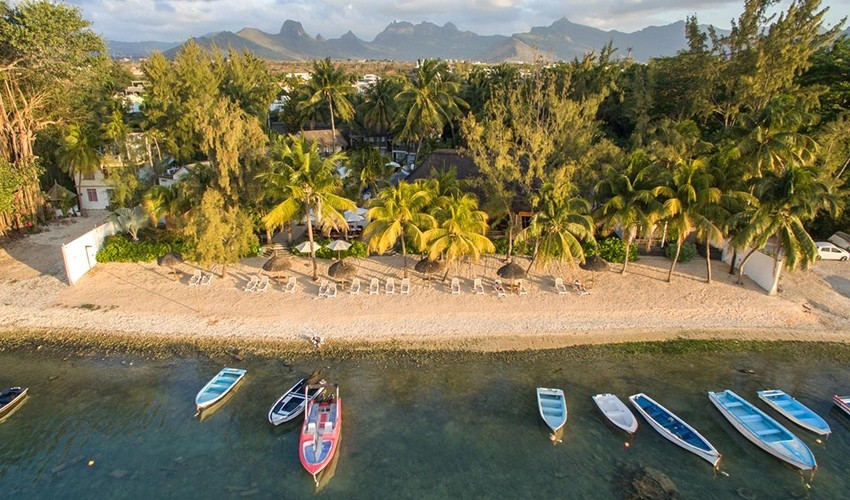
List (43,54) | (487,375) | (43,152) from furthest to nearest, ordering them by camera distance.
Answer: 1. (43,152)
2. (43,54)
3. (487,375)

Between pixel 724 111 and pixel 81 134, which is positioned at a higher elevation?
pixel 724 111

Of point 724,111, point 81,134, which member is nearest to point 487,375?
point 724,111

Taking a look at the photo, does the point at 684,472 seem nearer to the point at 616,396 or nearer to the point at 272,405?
the point at 616,396

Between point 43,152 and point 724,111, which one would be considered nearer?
point 724,111

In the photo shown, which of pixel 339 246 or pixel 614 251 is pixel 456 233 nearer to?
pixel 339 246

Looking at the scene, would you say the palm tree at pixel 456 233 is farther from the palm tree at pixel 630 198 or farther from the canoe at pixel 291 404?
the canoe at pixel 291 404

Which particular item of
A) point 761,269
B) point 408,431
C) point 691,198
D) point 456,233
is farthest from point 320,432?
point 761,269
